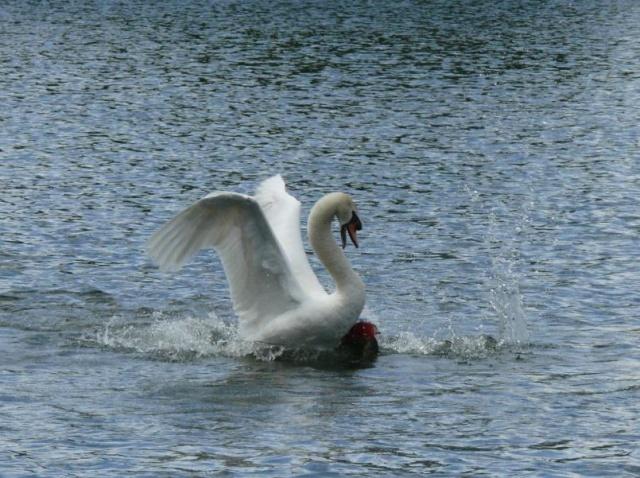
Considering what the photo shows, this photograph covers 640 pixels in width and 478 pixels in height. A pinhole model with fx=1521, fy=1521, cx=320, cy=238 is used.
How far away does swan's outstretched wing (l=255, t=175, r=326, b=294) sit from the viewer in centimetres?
1448

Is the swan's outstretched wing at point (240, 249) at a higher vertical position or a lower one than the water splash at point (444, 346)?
higher

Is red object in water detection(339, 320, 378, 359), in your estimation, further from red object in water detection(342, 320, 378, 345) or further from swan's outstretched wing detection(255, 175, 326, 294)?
swan's outstretched wing detection(255, 175, 326, 294)

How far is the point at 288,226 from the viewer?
15336mm

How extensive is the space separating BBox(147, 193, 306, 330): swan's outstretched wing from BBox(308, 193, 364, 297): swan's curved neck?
36 cm

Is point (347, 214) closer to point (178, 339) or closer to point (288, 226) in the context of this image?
point (288, 226)

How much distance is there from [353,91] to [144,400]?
24.4 metres

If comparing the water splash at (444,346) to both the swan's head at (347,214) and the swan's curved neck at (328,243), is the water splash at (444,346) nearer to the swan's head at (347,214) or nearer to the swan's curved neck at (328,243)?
the swan's curved neck at (328,243)

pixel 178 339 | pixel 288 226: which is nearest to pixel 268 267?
pixel 178 339

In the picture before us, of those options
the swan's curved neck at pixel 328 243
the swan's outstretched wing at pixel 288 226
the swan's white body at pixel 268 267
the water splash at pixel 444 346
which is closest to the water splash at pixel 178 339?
the swan's white body at pixel 268 267

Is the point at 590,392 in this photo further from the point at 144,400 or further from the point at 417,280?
the point at 417,280

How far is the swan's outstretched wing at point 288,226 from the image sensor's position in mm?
14477

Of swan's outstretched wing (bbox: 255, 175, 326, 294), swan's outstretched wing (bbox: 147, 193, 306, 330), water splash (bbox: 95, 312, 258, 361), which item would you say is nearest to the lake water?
water splash (bbox: 95, 312, 258, 361)

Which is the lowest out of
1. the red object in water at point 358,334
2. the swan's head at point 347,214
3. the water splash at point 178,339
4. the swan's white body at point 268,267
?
the water splash at point 178,339

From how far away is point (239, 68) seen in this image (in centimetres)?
4044
